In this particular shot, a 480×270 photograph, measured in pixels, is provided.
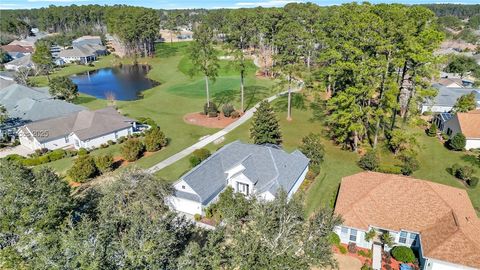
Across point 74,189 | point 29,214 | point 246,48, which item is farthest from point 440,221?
point 246,48

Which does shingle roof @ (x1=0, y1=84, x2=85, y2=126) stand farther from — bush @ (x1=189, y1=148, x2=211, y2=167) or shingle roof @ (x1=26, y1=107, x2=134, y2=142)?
bush @ (x1=189, y1=148, x2=211, y2=167)

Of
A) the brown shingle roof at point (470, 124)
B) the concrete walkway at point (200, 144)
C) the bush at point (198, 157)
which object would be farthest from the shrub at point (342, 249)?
the brown shingle roof at point (470, 124)

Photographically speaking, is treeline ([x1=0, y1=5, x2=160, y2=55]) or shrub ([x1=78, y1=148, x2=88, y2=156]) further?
treeline ([x1=0, y1=5, x2=160, y2=55])

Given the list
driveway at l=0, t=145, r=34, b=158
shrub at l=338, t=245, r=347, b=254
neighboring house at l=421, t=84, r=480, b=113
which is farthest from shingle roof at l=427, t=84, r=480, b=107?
driveway at l=0, t=145, r=34, b=158

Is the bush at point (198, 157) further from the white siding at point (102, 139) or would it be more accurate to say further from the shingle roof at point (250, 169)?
the white siding at point (102, 139)

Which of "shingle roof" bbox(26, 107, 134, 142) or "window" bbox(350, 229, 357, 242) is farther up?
"shingle roof" bbox(26, 107, 134, 142)
